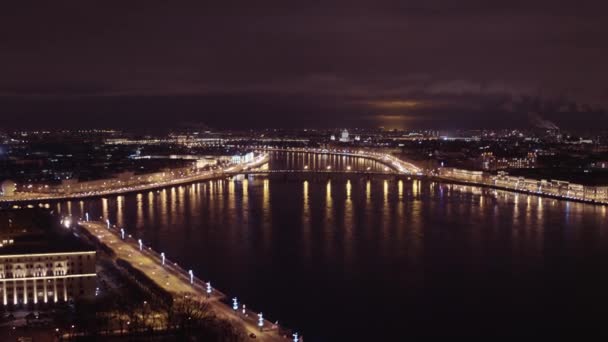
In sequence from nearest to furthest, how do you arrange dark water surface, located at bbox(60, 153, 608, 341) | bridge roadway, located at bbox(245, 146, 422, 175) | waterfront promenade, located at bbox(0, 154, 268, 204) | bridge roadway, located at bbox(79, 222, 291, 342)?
bridge roadway, located at bbox(79, 222, 291, 342)
dark water surface, located at bbox(60, 153, 608, 341)
waterfront promenade, located at bbox(0, 154, 268, 204)
bridge roadway, located at bbox(245, 146, 422, 175)

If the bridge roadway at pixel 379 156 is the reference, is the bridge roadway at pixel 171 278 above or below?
above

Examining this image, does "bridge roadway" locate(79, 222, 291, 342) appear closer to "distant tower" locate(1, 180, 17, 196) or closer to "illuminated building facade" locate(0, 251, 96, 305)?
"illuminated building facade" locate(0, 251, 96, 305)

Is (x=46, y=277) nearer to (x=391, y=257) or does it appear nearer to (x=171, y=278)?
(x=171, y=278)

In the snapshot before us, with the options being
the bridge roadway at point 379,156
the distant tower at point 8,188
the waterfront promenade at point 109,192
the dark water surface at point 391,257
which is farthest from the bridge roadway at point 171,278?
the bridge roadway at point 379,156

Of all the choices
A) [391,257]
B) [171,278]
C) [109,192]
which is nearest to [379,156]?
[109,192]

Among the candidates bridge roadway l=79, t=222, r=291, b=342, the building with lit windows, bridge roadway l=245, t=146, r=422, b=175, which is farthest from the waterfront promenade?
the building with lit windows

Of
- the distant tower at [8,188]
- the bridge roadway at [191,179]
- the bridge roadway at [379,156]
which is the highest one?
the distant tower at [8,188]

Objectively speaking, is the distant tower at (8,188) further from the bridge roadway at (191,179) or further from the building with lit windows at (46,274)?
the building with lit windows at (46,274)
